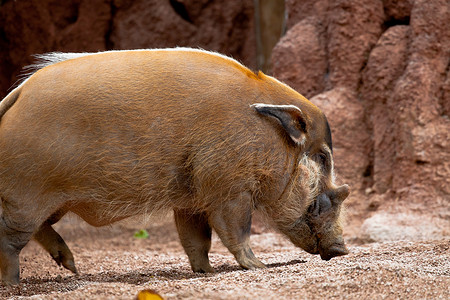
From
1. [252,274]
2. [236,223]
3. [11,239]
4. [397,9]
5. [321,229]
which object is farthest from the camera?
[397,9]

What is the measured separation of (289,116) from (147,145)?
3.24 ft

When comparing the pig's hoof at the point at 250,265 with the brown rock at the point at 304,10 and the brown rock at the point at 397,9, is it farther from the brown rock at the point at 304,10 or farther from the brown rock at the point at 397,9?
the brown rock at the point at 304,10

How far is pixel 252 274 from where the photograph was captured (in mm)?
3709

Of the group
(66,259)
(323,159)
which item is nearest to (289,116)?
(323,159)

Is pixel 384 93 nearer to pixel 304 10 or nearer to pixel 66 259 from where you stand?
pixel 304 10

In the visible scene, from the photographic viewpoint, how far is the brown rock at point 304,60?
290 inches

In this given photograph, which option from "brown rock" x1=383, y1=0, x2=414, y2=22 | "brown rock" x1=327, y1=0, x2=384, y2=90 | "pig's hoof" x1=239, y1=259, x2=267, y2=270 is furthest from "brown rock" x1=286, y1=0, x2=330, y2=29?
"pig's hoof" x1=239, y1=259, x2=267, y2=270

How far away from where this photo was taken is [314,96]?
23.8 ft

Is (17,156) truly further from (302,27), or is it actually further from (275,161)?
(302,27)

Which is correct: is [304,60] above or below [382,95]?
above

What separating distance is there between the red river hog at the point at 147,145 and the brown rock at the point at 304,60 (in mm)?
2868

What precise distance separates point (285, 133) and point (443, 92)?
110 inches

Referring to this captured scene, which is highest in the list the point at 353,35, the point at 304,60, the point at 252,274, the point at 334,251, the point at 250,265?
the point at 353,35

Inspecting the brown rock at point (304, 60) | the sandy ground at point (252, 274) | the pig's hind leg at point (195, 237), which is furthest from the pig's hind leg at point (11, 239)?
the brown rock at point (304, 60)
